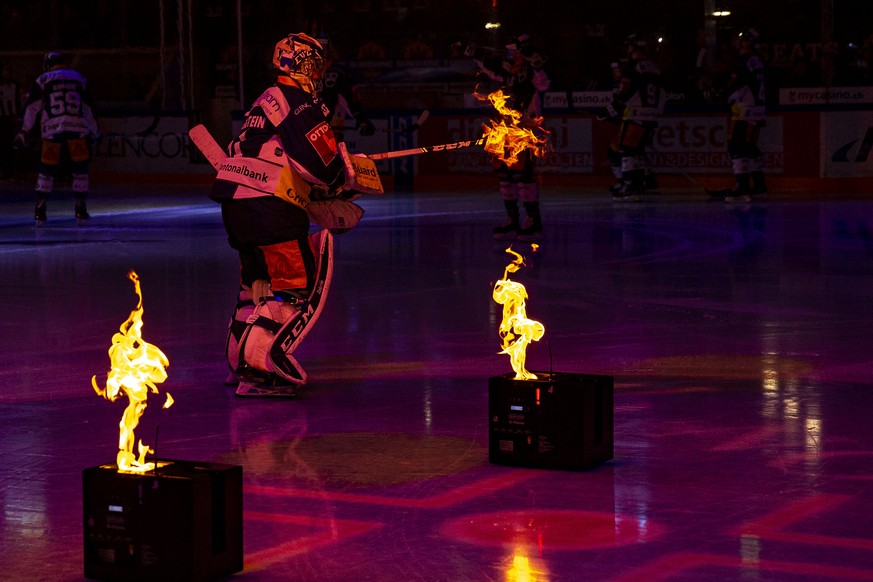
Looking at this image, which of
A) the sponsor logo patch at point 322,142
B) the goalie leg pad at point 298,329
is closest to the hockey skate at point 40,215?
the goalie leg pad at point 298,329

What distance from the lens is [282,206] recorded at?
8156 millimetres

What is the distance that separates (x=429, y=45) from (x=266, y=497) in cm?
2702

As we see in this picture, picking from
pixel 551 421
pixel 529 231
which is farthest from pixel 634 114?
pixel 551 421

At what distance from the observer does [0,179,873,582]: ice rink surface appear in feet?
16.8

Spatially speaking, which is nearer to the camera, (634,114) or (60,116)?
(60,116)

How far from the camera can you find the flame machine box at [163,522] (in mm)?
4547

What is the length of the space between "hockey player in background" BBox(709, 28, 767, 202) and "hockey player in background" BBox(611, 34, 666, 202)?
1230 millimetres

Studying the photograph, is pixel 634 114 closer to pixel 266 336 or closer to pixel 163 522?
pixel 266 336

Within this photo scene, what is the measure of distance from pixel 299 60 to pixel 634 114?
15.4 m

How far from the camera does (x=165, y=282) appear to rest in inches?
531

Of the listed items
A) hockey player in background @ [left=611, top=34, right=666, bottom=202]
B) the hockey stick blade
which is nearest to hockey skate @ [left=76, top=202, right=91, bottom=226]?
hockey player in background @ [left=611, top=34, right=666, bottom=202]

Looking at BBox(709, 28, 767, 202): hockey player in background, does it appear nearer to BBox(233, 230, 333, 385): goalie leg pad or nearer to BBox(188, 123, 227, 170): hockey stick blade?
BBox(188, 123, 227, 170): hockey stick blade

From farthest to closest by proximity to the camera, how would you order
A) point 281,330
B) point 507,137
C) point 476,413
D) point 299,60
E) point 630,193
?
point 630,193
point 507,137
point 299,60
point 281,330
point 476,413

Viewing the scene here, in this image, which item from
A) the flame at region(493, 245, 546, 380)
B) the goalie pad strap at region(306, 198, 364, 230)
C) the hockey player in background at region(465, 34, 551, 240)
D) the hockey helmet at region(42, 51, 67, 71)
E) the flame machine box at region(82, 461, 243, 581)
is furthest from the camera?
the hockey helmet at region(42, 51, 67, 71)
